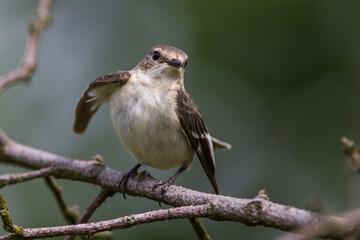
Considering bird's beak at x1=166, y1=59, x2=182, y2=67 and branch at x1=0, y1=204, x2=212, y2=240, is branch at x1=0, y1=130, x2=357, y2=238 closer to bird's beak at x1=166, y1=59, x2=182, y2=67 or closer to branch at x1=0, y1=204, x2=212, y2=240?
branch at x1=0, y1=204, x2=212, y2=240

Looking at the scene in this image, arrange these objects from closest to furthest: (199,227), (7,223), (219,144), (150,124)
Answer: (7,223)
(199,227)
(150,124)
(219,144)

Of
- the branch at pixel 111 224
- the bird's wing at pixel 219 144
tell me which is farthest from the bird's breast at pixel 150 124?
the branch at pixel 111 224

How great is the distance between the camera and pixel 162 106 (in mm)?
4418

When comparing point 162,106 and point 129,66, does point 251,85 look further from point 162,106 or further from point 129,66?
point 162,106

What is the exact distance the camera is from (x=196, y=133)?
4.63 m

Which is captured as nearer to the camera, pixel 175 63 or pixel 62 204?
pixel 62 204

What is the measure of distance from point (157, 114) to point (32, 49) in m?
1.62

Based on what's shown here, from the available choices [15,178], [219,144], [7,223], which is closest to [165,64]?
[219,144]

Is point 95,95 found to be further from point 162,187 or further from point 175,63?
point 162,187

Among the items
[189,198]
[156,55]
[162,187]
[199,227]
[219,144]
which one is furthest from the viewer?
[219,144]

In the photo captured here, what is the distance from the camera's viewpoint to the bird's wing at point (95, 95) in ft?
15.1

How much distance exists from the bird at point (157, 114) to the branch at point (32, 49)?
0.66 metres

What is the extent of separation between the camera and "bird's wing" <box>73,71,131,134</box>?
15.1 ft

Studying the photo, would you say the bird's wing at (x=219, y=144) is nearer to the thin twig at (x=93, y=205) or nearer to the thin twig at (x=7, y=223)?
the thin twig at (x=93, y=205)
